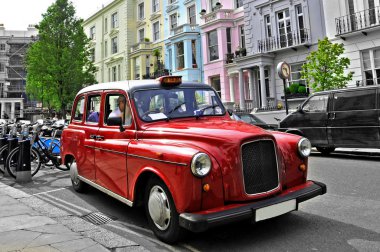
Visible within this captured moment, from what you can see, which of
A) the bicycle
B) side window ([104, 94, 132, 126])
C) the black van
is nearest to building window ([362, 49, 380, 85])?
the black van

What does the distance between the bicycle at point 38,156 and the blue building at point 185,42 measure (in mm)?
20081

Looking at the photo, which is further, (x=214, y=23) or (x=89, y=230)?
(x=214, y=23)

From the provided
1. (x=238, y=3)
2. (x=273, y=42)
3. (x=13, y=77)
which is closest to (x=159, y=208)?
(x=273, y=42)

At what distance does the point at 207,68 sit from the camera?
27.4 meters

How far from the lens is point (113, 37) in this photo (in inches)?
1613

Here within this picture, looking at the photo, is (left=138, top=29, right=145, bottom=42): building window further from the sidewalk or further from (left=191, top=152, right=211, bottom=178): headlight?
(left=191, top=152, right=211, bottom=178): headlight

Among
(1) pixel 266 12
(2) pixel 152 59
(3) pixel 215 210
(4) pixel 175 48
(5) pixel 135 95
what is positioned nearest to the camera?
(3) pixel 215 210

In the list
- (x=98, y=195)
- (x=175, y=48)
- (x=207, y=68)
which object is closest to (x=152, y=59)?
(x=175, y=48)

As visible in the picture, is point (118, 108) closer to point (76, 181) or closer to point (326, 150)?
point (76, 181)

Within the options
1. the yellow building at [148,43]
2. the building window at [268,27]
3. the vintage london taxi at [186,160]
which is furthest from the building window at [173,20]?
the vintage london taxi at [186,160]

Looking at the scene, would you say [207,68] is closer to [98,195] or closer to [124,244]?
[98,195]

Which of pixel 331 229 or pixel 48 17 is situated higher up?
pixel 48 17

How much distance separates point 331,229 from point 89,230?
9.89ft

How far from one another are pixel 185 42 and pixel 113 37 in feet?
52.5
